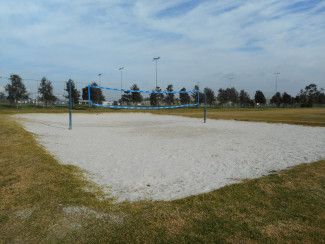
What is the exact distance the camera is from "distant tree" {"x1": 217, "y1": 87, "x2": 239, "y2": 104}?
253 ft

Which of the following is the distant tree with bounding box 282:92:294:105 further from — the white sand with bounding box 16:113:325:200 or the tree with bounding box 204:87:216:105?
the white sand with bounding box 16:113:325:200

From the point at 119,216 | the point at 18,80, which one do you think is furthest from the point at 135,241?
the point at 18,80

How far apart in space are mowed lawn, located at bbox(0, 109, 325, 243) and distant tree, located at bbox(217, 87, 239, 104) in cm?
7163

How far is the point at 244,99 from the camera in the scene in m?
80.1

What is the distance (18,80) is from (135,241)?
4986 centimetres

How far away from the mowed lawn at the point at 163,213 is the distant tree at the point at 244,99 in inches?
2898

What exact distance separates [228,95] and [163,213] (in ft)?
248

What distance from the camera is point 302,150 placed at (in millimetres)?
9578

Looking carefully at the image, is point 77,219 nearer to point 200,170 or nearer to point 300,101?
point 200,170

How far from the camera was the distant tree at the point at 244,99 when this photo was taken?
7828 centimetres

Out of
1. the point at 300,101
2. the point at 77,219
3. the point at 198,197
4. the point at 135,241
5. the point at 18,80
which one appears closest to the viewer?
the point at 135,241

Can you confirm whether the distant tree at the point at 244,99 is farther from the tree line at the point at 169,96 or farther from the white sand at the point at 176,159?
the white sand at the point at 176,159

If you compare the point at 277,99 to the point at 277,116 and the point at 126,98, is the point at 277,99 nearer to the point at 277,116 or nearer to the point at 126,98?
the point at 126,98

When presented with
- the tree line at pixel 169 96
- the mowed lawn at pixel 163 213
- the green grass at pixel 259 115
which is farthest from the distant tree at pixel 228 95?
the mowed lawn at pixel 163 213
